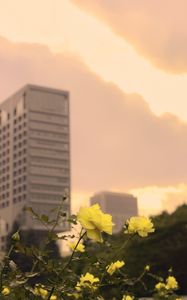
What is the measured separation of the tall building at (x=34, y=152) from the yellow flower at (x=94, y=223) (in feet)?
316

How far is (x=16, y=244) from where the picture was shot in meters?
2.01

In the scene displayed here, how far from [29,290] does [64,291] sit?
0.43ft

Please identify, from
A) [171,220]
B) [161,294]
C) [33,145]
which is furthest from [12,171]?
[161,294]

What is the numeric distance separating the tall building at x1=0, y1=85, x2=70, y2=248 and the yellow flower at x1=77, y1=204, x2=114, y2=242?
316ft

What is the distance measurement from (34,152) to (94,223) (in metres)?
101

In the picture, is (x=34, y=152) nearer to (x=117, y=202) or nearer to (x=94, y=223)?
(x=117, y=202)

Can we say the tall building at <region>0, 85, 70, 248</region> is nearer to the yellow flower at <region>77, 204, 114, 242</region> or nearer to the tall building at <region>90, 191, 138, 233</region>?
the tall building at <region>90, 191, 138, 233</region>

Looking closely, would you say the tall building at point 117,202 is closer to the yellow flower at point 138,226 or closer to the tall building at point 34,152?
the tall building at point 34,152

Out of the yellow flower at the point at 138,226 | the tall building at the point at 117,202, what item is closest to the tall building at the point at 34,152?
the tall building at the point at 117,202

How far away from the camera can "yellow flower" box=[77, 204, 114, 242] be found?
1.96 m

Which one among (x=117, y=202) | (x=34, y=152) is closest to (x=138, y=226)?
(x=34, y=152)

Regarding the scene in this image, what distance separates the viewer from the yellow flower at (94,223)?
1956 mm

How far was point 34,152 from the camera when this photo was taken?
10294 cm

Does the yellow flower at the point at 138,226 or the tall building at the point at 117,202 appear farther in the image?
the tall building at the point at 117,202
